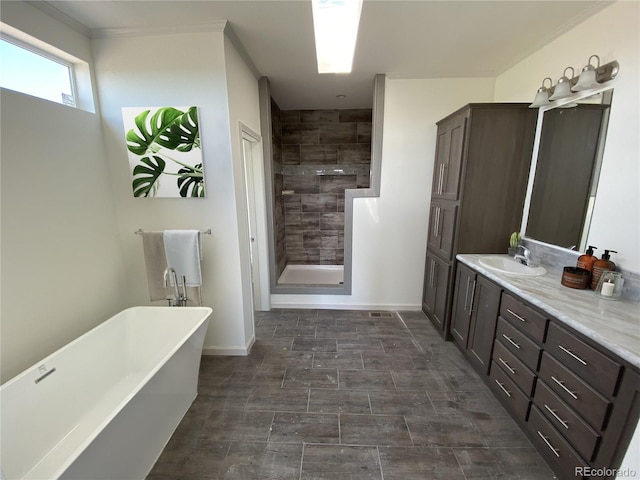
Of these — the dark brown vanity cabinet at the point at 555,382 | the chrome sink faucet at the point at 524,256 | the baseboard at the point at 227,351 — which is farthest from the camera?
the baseboard at the point at 227,351

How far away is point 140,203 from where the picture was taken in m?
2.31

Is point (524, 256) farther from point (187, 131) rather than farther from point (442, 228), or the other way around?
point (187, 131)

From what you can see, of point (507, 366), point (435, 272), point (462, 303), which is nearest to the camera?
point (507, 366)

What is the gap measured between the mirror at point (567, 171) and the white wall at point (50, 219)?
3.67 meters

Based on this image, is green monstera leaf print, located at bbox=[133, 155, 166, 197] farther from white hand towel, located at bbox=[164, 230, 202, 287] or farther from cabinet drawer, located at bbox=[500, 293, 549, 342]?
cabinet drawer, located at bbox=[500, 293, 549, 342]

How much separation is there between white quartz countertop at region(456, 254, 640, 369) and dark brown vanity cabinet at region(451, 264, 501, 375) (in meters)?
0.18

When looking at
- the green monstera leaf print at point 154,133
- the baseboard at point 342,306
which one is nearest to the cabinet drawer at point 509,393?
the baseboard at point 342,306

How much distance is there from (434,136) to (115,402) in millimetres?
3798

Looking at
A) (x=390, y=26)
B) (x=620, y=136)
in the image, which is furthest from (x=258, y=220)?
(x=620, y=136)

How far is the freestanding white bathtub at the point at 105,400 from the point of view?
123 centimetres

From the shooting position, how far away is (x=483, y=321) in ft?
7.01

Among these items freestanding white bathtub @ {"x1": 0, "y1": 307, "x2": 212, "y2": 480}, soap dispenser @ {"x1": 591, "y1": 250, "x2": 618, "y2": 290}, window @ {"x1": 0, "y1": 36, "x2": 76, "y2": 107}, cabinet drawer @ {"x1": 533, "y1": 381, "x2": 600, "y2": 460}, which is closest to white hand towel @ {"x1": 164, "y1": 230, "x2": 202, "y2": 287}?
freestanding white bathtub @ {"x1": 0, "y1": 307, "x2": 212, "y2": 480}

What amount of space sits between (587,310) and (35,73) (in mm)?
3745

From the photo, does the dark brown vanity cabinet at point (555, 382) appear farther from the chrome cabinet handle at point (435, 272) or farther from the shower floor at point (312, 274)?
the shower floor at point (312, 274)
